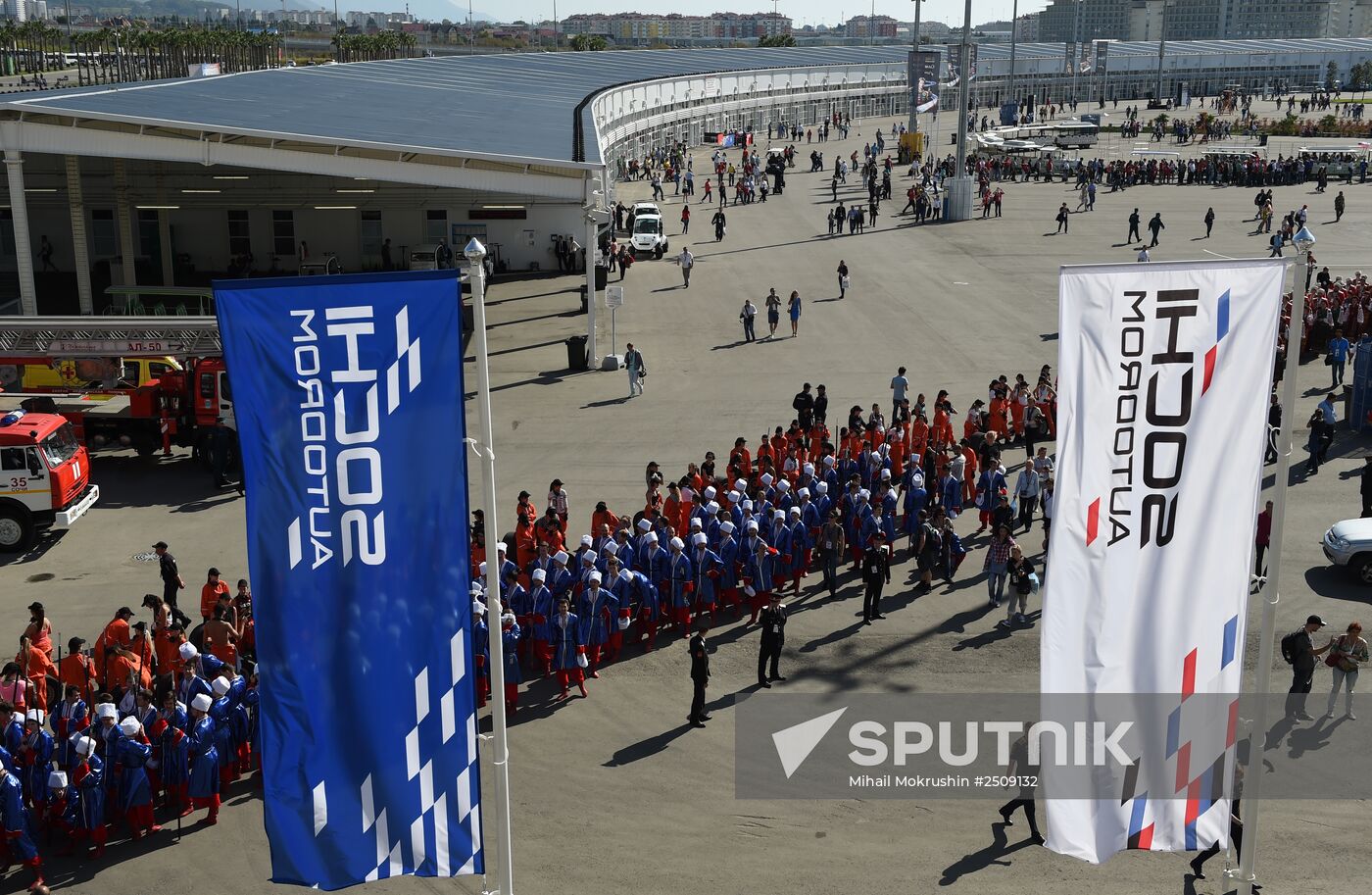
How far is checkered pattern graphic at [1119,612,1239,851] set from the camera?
27.4 ft

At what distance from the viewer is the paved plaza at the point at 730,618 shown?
11820 mm

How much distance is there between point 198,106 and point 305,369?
26.5m

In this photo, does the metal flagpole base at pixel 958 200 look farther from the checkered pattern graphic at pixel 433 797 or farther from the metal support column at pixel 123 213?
the checkered pattern graphic at pixel 433 797

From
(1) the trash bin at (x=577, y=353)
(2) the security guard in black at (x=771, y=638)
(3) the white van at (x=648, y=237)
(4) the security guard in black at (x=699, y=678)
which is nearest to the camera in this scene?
(4) the security guard in black at (x=699, y=678)

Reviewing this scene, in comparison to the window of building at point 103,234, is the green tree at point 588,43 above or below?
above

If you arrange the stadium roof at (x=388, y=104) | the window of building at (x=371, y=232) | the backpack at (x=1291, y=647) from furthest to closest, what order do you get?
the window of building at (x=371, y=232)
the stadium roof at (x=388, y=104)
the backpack at (x=1291, y=647)

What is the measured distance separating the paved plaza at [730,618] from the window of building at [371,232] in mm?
5755

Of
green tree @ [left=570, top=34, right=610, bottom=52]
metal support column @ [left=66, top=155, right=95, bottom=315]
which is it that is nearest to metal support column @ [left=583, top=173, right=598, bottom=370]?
metal support column @ [left=66, top=155, right=95, bottom=315]

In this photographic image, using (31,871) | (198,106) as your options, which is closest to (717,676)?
(31,871)

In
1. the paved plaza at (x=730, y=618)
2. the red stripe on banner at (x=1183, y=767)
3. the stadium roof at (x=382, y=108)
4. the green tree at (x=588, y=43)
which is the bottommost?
the paved plaza at (x=730, y=618)

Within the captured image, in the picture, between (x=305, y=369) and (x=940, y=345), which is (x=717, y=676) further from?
(x=940, y=345)

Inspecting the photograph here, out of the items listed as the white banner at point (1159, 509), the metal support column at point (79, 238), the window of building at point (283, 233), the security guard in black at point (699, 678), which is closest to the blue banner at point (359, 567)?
the white banner at point (1159, 509)

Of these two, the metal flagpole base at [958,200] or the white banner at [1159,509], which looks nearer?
the white banner at [1159,509]

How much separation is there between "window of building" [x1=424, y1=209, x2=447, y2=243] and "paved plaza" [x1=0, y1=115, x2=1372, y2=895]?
421 centimetres
